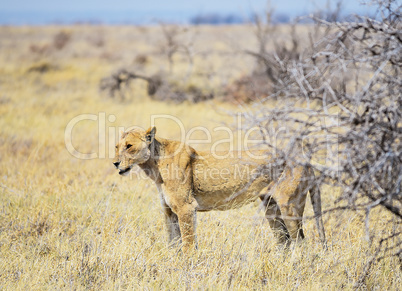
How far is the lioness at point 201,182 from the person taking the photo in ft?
17.0

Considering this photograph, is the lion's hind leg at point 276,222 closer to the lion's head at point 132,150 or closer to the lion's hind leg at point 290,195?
the lion's hind leg at point 290,195

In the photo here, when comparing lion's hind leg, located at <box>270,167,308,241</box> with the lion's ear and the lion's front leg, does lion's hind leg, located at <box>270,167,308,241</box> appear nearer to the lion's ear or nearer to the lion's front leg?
the lion's front leg

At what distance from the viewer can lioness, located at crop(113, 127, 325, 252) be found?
5184 mm

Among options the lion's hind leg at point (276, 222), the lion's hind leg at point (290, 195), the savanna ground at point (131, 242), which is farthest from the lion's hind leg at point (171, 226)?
the lion's hind leg at point (290, 195)

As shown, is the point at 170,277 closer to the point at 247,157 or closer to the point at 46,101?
the point at 247,157

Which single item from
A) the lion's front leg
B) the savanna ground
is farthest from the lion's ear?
the lion's front leg

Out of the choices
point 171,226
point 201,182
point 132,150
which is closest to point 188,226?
point 171,226

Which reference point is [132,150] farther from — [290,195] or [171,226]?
[290,195]

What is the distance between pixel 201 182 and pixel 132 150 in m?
0.91

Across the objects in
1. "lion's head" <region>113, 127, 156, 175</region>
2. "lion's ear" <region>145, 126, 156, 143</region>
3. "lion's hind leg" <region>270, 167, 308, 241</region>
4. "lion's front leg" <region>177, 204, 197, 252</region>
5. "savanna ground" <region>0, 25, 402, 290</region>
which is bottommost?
"savanna ground" <region>0, 25, 402, 290</region>

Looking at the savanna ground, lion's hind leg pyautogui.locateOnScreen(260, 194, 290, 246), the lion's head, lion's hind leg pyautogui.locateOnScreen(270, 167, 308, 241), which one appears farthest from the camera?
lion's hind leg pyautogui.locateOnScreen(260, 194, 290, 246)

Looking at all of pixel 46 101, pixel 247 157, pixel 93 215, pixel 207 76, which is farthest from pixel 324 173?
pixel 207 76

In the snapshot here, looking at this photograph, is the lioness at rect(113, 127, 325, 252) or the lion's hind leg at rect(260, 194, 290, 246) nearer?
the lioness at rect(113, 127, 325, 252)

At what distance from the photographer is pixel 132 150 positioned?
5.40 m
